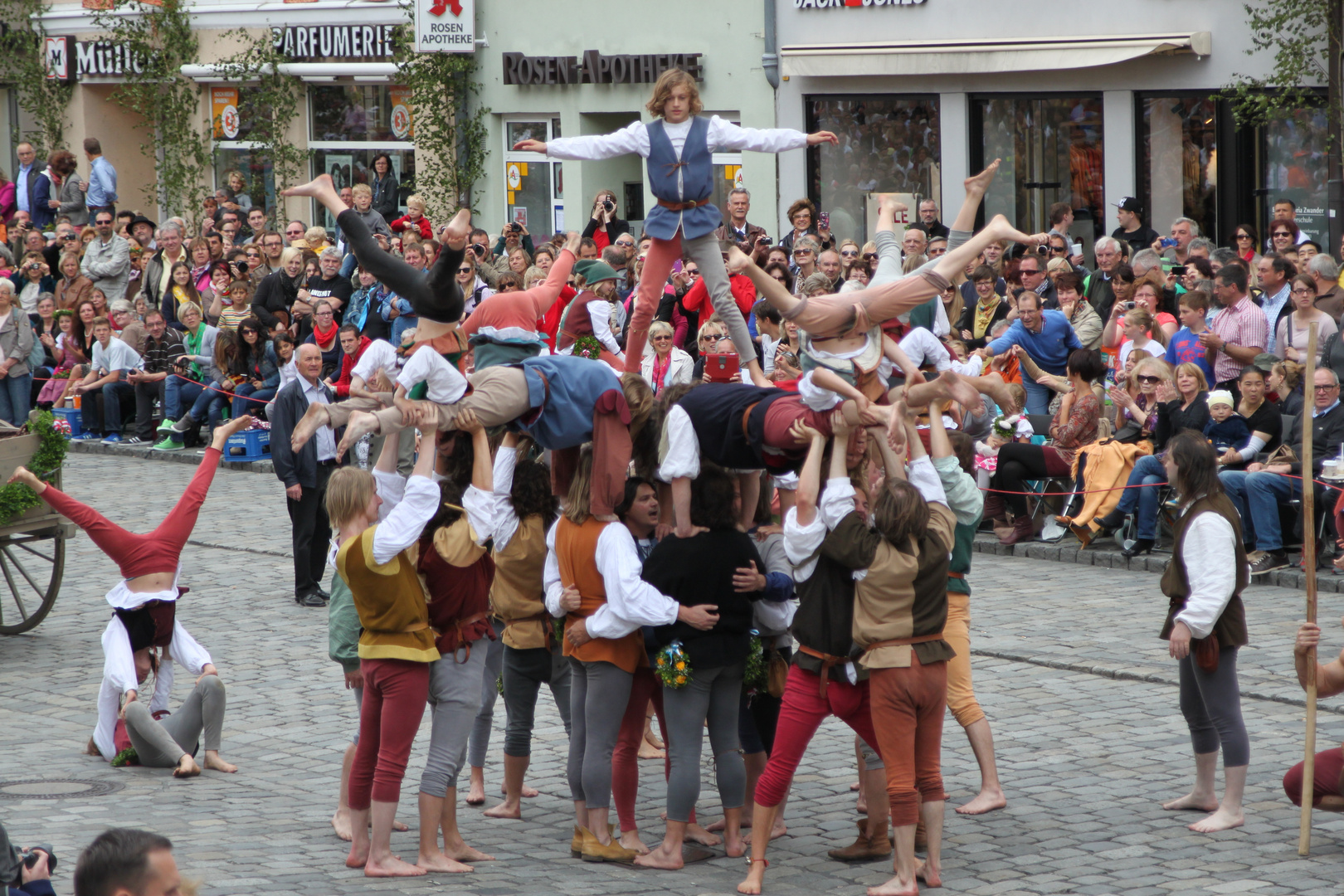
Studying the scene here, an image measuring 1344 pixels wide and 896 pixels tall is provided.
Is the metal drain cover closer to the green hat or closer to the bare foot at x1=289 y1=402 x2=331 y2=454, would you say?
the bare foot at x1=289 y1=402 x2=331 y2=454

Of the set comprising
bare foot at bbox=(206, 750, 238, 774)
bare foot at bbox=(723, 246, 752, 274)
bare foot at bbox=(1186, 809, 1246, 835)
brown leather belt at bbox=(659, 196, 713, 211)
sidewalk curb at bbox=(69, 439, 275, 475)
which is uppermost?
brown leather belt at bbox=(659, 196, 713, 211)

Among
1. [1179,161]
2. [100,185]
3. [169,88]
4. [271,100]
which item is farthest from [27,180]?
[1179,161]

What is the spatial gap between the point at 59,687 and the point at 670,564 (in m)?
5.06

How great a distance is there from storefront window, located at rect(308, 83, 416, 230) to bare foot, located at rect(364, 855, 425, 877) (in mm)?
19681

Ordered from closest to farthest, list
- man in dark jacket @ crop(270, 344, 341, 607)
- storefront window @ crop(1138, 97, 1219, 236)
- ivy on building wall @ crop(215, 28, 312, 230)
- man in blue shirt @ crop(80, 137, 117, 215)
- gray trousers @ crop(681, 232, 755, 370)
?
gray trousers @ crop(681, 232, 755, 370)
man in dark jacket @ crop(270, 344, 341, 607)
storefront window @ crop(1138, 97, 1219, 236)
man in blue shirt @ crop(80, 137, 117, 215)
ivy on building wall @ crop(215, 28, 312, 230)

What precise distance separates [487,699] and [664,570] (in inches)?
52.9

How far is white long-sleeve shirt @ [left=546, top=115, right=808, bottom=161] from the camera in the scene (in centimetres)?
904

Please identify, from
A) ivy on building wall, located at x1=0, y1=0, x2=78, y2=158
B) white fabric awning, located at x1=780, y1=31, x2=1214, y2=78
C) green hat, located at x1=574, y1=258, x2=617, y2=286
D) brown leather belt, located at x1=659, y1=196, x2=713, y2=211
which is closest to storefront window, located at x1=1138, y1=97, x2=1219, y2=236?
white fabric awning, located at x1=780, y1=31, x2=1214, y2=78

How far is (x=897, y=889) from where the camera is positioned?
6.81 metres

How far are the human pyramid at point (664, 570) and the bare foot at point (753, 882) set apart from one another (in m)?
0.01

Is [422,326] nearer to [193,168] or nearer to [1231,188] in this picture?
[1231,188]

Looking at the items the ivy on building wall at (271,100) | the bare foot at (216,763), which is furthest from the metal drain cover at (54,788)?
the ivy on building wall at (271,100)

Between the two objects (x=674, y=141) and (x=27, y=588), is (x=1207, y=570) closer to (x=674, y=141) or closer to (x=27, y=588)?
(x=674, y=141)

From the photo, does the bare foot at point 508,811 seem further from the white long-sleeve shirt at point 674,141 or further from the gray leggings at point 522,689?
the white long-sleeve shirt at point 674,141
